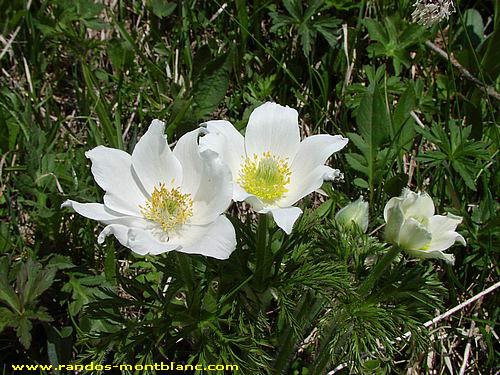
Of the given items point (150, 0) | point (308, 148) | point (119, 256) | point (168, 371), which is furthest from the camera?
point (150, 0)

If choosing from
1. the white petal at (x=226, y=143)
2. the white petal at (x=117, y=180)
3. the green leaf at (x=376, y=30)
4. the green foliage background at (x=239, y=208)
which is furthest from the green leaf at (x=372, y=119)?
the white petal at (x=117, y=180)

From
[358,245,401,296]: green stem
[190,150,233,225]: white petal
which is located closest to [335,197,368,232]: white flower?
[358,245,401,296]: green stem

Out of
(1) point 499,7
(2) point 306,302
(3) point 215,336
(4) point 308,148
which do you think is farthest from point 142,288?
(1) point 499,7

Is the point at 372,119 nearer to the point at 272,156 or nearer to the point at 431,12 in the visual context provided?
the point at 431,12

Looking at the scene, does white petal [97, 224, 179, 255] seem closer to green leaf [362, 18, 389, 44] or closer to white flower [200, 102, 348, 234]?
white flower [200, 102, 348, 234]

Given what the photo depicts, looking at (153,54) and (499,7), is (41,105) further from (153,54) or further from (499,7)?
(499,7)

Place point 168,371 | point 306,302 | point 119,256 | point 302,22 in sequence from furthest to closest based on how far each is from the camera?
point 302,22 < point 119,256 < point 168,371 < point 306,302
